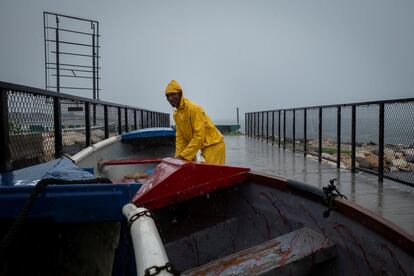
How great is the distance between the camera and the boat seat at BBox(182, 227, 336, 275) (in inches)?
89.8

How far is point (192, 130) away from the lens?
5039 millimetres

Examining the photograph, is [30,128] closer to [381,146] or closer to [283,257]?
[283,257]

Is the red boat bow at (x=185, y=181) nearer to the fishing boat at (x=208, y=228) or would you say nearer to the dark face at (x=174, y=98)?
the fishing boat at (x=208, y=228)

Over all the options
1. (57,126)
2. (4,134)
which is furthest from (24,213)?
(57,126)

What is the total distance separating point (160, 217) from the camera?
3074mm

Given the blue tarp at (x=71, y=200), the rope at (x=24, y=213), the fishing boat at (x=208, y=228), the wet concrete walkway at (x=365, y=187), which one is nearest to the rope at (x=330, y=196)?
the fishing boat at (x=208, y=228)

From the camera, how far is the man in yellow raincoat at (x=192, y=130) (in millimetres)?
4680

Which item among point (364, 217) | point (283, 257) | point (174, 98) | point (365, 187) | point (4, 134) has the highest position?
point (174, 98)

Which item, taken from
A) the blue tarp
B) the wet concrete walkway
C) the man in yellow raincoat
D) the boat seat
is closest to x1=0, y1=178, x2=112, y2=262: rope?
the blue tarp

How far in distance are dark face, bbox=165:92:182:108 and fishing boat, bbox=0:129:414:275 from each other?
1.74 m

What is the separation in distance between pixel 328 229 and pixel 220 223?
3.87 feet

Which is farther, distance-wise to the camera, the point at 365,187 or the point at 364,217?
the point at 365,187

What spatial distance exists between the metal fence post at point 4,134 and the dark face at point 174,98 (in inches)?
85.4

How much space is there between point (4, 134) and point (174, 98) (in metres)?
2.30
